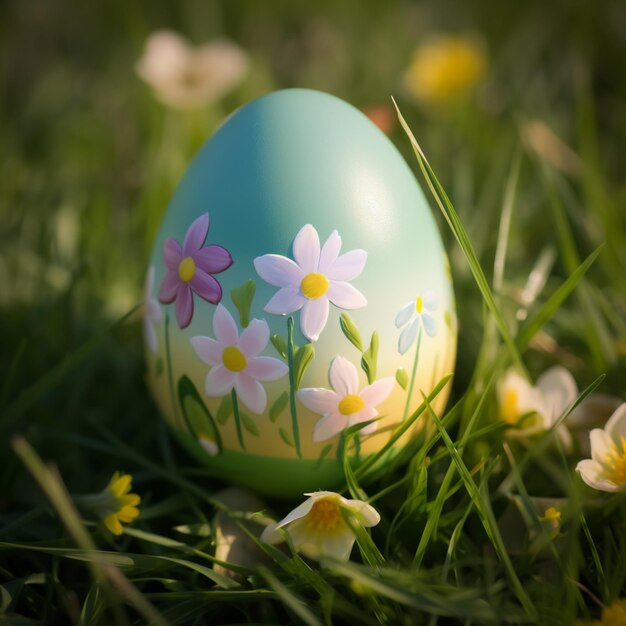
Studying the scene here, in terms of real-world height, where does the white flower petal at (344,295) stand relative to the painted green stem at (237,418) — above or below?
above

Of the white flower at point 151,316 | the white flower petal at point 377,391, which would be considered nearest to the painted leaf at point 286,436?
the white flower petal at point 377,391

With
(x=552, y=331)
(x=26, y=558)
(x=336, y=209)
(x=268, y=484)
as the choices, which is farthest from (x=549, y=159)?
(x=26, y=558)

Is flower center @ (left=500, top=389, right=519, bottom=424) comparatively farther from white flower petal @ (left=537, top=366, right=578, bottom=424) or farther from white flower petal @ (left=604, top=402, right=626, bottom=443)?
white flower petal @ (left=604, top=402, right=626, bottom=443)

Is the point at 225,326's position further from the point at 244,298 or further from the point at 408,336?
the point at 408,336

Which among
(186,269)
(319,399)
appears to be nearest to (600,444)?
(319,399)

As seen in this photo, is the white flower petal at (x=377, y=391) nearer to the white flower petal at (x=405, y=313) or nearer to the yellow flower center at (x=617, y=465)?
the white flower petal at (x=405, y=313)

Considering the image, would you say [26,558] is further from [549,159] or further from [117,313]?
[549,159]
